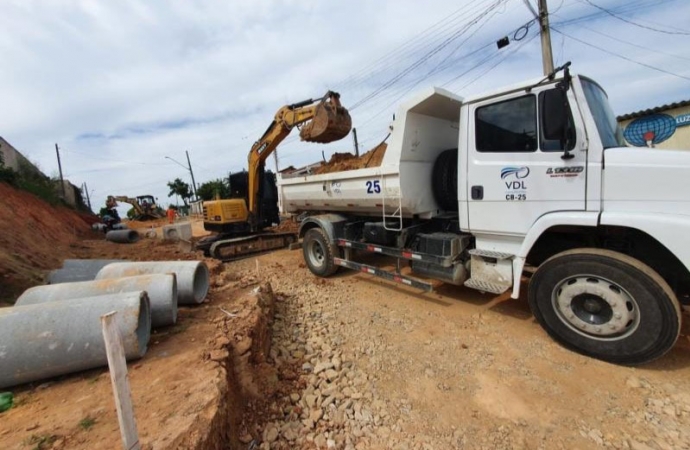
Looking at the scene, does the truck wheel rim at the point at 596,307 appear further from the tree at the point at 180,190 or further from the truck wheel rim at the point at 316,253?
the tree at the point at 180,190

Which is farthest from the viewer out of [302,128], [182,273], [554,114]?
[302,128]

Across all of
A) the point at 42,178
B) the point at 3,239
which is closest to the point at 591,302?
the point at 3,239

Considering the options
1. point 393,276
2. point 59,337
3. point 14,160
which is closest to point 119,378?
point 59,337

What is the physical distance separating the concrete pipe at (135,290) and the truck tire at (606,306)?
4106 millimetres

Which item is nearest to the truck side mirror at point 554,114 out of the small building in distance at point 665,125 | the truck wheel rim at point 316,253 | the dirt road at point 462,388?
the dirt road at point 462,388

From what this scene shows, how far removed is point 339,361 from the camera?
3588 mm

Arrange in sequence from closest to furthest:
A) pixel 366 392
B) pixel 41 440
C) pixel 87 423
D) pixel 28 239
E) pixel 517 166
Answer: pixel 41 440 → pixel 87 423 → pixel 366 392 → pixel 517 166 → pixel 28 239

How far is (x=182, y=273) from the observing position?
4.49 meters

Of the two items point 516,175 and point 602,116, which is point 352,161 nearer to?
point 516,175

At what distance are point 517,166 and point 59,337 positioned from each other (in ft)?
16.0

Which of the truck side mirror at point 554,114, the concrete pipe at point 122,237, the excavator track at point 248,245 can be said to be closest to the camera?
the truck side mirror at point 554,114

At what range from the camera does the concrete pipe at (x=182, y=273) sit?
173 inches

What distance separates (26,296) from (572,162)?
20.2 ft

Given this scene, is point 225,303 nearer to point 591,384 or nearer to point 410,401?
point 410,401
